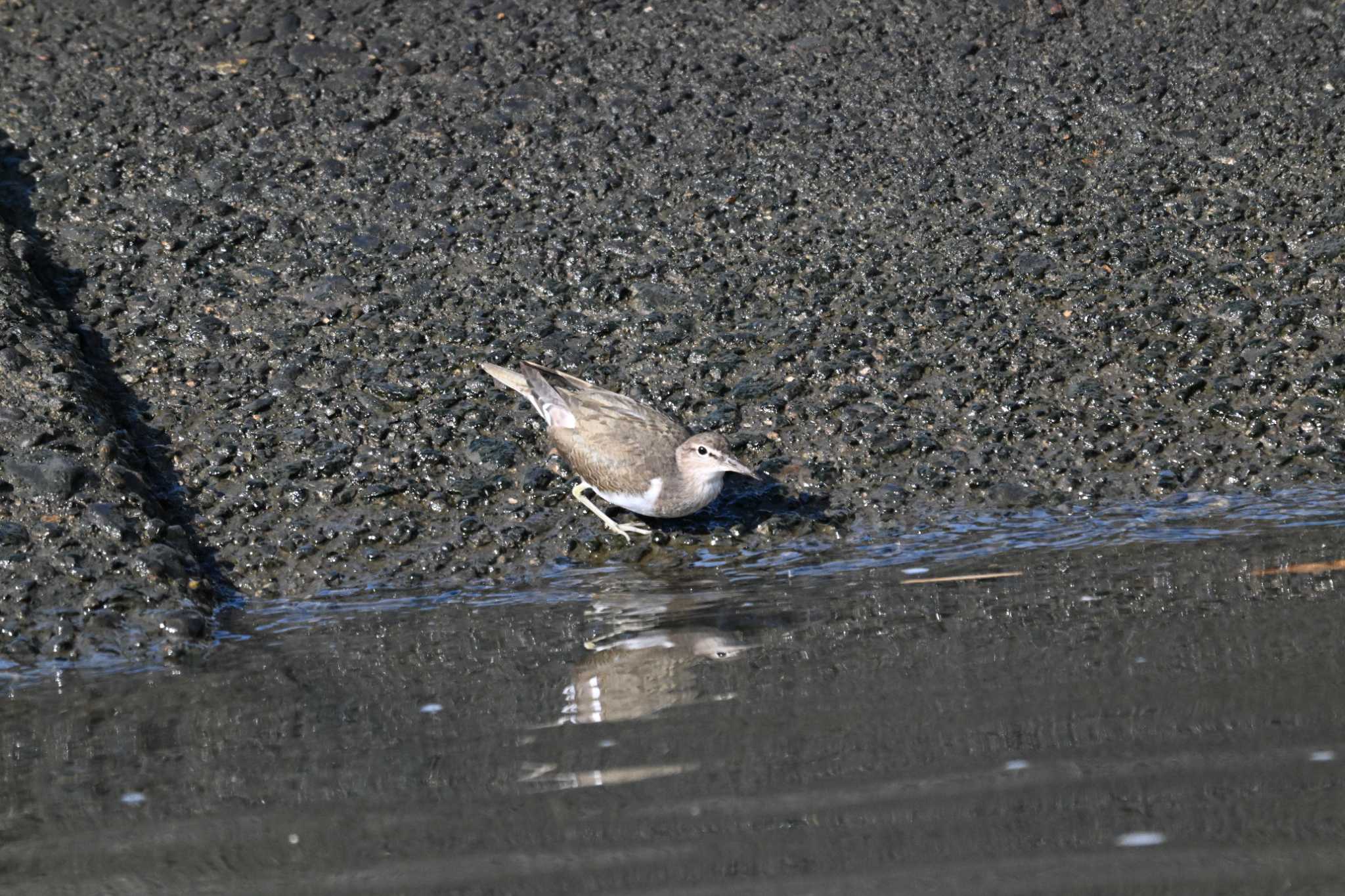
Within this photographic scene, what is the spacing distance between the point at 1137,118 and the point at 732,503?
12.3ft

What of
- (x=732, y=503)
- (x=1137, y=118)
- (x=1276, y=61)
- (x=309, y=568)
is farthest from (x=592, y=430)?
(x=1276, y=61)

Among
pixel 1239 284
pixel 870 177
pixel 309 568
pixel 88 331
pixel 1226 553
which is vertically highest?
pixel 870 177

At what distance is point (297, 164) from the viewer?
8688mm

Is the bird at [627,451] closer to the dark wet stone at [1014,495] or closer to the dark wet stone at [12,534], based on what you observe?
the dark wet stone at [1014,495]

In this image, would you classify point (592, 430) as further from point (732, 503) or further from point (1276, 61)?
point (1276, 61)

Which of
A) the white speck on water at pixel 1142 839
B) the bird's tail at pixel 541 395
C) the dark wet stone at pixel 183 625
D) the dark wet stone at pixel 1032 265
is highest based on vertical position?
the dark wet stone at pixel 1032 265

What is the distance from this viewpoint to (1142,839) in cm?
420

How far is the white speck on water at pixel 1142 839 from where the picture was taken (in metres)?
4.18

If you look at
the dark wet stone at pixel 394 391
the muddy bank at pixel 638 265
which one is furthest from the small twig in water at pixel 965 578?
the dark wet stone at pixel 394 391

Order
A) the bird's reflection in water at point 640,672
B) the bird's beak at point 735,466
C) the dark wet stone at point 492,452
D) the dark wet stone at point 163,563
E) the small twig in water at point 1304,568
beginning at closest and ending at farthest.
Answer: the bird's reflection in water at point 640,672, the small twig in water at point 1304,568, the dark wet stone at point 163,563, the bird's beak at point 735,466, the dark wet stone at point 492,452

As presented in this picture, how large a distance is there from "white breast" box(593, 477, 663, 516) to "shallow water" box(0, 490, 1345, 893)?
27cm

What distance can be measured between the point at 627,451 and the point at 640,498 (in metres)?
0.22

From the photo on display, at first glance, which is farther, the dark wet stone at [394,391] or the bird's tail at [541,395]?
the dark wet stone at [394,391]

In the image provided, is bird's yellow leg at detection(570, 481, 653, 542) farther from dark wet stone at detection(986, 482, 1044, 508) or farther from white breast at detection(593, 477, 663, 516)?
dark wet stone at detection(986, 482, 1044, 508)
